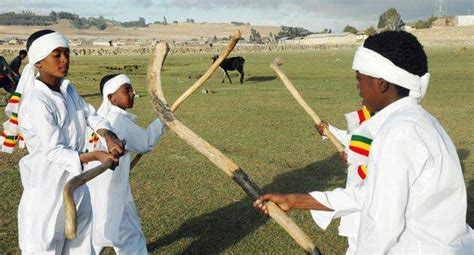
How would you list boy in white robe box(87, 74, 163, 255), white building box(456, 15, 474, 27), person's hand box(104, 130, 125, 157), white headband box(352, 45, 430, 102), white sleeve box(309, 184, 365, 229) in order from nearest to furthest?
white headband box(352, 45, 430, 102) < white sleeve box(309, 184, 365, 229) < person's hand box(104, 130, 125, 157) < boy in white robe box(87, 74, 163, 255) < white building box(456, 15, 474, 27)

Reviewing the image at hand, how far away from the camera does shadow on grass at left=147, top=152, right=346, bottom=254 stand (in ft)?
16.6

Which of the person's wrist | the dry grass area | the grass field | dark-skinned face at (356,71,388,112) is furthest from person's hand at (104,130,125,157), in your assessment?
the dry grass area

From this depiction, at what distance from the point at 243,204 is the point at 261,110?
781 centimetres

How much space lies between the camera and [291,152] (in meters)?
8.85

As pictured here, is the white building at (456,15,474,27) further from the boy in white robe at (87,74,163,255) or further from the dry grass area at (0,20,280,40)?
the boy in white robe at (87,74,163,255)

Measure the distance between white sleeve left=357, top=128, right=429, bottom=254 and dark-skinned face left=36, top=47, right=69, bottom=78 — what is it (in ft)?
7.81

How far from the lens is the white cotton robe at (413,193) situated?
75.2 inches

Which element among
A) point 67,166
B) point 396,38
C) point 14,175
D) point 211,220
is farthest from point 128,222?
point 14,175

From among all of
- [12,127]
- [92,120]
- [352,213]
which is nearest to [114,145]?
[92,120]

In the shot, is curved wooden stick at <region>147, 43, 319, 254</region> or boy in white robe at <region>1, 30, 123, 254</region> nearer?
curved wooden stick at <region>147, 43, 319, 254</region>

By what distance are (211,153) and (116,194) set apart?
62.7 inches

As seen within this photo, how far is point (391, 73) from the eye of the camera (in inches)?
85.4

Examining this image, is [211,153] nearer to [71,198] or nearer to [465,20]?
[71,198]

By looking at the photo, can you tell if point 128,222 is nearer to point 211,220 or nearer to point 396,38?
point 211,220
